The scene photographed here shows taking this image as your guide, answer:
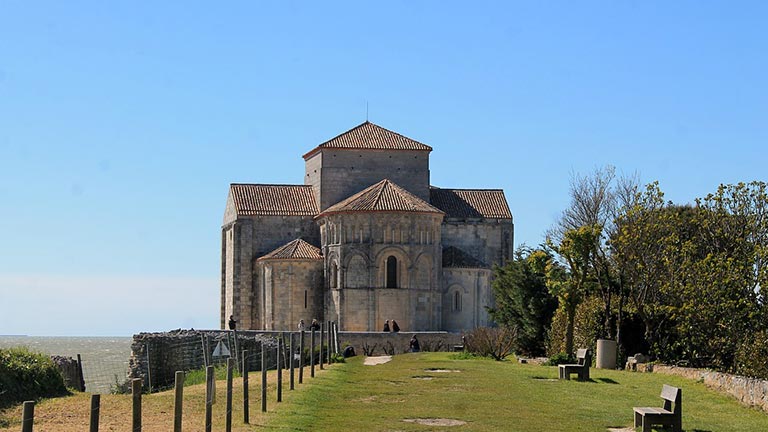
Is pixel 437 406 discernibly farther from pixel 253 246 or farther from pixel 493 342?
pixel 253 246

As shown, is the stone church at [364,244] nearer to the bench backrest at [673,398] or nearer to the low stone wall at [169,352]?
the low stone wall at [169,352]

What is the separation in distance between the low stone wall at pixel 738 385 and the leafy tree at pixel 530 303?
47.9 ft

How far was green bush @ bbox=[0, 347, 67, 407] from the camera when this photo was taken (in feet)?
81.8

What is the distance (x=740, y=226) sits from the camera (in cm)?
3281

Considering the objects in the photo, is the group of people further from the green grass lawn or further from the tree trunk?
the green grass lawn

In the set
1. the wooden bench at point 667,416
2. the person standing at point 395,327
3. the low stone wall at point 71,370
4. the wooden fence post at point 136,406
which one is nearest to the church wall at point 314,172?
the person standing at point 395,327

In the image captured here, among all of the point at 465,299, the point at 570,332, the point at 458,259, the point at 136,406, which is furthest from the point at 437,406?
the point at 458,259

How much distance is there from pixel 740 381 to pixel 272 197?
152 ft

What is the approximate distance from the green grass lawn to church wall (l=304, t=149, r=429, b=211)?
34626mm

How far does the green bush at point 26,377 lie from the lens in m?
24.9

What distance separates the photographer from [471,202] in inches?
2675

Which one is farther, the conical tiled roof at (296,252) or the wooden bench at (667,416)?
the conical tiled roof at (296,252)

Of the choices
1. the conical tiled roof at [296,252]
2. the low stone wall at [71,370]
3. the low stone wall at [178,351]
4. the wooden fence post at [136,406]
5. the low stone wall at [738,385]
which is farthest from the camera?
the conical tiled roof at [296,252]

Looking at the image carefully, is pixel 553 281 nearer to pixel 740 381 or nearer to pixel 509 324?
pixel 509 324
